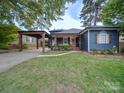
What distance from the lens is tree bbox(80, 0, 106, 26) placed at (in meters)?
38.2

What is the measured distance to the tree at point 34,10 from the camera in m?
13.8

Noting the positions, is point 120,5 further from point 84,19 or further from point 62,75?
point 84,19

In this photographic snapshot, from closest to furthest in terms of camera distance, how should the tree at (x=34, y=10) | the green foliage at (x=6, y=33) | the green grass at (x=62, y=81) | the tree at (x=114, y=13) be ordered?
1. the green grass at (x=62, y=81)
2. the tree at (x=34, y=10)
3. the tree at (x=114, y=13)
4. the green foliage at (x=6, y=33)

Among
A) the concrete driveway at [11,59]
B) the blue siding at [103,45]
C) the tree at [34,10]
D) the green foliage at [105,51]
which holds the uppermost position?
the tree at [34,10]

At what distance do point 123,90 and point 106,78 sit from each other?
111 cm

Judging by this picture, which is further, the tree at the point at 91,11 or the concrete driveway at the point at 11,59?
the tree at the point at 91,11

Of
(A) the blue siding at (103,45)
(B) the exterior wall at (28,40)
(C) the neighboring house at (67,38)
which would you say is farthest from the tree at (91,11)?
(A) the blue siding at (103,45)

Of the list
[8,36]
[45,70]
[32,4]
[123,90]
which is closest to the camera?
[123,90]

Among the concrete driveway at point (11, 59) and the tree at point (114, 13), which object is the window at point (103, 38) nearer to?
the tree at point (114, 13)

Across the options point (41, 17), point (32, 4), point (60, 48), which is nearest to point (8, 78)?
point (32, 4)

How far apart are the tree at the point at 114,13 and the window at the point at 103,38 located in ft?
6.25

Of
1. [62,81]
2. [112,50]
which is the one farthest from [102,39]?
[62,81]

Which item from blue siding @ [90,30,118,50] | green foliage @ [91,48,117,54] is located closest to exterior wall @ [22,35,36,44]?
blue siding @ [90,30,118,50]

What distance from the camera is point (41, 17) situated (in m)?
16.5
